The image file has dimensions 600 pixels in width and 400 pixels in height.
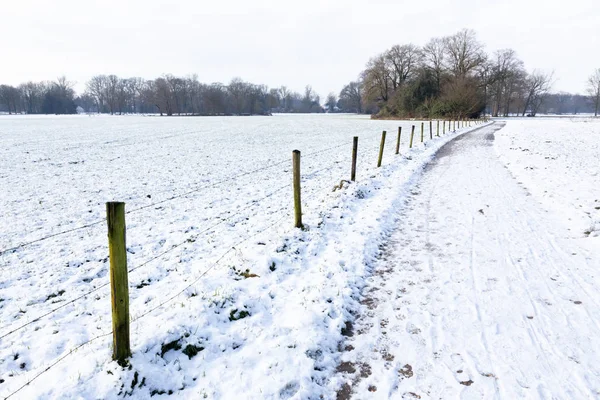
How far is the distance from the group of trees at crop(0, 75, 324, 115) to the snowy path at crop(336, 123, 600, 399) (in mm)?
113353

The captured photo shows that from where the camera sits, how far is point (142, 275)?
5.14 meters

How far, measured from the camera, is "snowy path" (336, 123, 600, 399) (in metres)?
2.89

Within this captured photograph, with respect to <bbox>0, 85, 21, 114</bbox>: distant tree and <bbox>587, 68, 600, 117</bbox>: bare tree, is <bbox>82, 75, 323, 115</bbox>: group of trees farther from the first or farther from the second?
<bbox>587, 68, 600, 117</bbox>: bare tree

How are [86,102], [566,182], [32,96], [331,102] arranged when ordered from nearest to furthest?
1. [566,182]
2. [32,96]
3. [86,102]
4. [331,102]

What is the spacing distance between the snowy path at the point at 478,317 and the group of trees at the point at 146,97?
113 metres

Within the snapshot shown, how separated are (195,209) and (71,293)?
13.5ft

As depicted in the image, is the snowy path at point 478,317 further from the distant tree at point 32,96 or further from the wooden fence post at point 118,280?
the distant tree at point 32,96

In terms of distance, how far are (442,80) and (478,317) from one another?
6764cm

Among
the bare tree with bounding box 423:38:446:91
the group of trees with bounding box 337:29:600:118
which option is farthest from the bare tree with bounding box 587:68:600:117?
the bare tree with bounding box 423:38:446:91

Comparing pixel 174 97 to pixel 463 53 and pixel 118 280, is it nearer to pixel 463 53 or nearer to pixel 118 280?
pixel 463 53

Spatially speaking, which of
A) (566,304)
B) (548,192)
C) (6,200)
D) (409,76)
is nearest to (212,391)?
(566,304)

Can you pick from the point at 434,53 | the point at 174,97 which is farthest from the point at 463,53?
the point at 174,97

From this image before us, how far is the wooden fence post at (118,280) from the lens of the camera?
108 inches

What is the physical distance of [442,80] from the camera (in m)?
63.0
